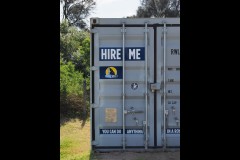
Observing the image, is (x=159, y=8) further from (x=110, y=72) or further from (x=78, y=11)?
(x=110, y=72)

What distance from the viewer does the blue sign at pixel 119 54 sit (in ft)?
26.5

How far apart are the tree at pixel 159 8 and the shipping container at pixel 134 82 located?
30.3 m

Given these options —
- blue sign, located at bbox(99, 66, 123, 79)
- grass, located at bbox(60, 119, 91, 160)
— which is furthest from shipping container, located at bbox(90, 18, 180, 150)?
grass, located at bbox(60, 119, 91, 160)

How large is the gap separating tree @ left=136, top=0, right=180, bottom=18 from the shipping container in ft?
99.5

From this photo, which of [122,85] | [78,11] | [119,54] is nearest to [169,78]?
[122,85]

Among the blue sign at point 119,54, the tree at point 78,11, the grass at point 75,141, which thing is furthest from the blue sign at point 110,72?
the tree at point 78,11

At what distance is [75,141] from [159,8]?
31.4 meters

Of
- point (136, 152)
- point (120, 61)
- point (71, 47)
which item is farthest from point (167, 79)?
point (71, 47)

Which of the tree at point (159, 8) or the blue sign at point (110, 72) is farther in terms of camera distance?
the tree at point (159, 8)

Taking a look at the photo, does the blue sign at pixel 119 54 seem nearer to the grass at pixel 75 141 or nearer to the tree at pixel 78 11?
the grass at pixel 75 141

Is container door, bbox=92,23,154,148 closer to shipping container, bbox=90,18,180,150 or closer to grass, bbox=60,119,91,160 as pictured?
shipping container, bbox=90,18,180,150

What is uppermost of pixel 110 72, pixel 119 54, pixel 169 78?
pixel 119 54

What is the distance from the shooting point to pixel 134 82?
26.6 feet

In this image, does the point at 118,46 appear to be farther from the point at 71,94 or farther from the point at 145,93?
the point at 71,94
